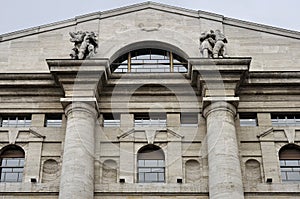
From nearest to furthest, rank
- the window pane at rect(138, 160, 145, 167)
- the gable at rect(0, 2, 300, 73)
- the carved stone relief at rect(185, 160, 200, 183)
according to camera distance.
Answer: the carved stone relief at rect(185, 160, 200, 183) → the window pane at rect(138, 160, 145, 167) → the gable at rect(0, 2, 300, 73)

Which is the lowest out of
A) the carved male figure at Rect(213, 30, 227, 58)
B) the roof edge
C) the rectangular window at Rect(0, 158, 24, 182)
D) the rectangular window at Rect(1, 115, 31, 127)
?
the rectangular window at Rect(0, 158, 24, 182)

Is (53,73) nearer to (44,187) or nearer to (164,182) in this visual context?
(44,187)

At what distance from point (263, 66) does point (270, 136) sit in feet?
14.0

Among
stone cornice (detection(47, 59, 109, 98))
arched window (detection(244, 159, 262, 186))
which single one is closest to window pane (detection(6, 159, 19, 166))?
stone cornice (detection(47, 59, 109, 98))

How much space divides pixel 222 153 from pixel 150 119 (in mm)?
4604

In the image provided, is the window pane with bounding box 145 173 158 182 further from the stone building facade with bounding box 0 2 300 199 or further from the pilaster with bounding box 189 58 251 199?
the pilaster with bounding box 189 58 251 199

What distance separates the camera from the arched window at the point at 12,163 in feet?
91.1

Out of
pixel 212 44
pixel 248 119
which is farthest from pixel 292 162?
pixel 212 44

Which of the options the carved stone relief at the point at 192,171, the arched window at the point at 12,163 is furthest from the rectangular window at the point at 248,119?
the arched window at the point at 12,163

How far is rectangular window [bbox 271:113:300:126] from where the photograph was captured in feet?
96.0

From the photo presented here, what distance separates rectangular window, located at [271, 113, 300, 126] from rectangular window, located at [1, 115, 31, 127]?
12.1m

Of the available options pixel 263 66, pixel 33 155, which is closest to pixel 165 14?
pixel 263 66

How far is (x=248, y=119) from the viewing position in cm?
2956

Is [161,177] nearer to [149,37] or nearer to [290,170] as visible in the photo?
[290,170]
